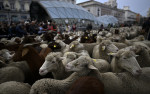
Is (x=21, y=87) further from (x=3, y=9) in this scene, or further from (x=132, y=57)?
(x=3, y=9)

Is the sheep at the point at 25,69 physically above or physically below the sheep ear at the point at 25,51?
below

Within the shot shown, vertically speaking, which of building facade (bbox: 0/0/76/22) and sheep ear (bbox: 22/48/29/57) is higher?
building facade (bbox: 0/0/76/22)

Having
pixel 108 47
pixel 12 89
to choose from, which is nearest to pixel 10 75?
pixel 12 89

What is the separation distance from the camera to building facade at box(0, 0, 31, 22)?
35.2 m

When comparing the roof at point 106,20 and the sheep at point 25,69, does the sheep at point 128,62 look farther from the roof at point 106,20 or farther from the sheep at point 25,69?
the roof at point 106,20

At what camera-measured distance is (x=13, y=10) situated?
37.5m

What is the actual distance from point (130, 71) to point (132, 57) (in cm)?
→ 28

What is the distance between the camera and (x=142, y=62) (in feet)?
8.09

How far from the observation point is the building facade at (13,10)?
115 ft

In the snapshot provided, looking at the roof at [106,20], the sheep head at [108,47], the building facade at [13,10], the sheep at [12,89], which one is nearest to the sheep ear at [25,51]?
the sheep at [12,89]

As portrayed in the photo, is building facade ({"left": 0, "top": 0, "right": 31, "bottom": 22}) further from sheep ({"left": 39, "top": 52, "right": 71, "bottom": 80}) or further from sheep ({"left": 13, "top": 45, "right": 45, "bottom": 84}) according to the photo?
sheep ({"left": 39, "top": 52, "right": 71, "bottom": 80})

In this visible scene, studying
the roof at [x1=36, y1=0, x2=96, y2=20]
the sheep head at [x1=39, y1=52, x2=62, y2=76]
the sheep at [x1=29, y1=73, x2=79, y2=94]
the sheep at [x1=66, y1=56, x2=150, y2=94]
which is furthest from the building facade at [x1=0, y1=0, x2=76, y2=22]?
the sheep at [x1=66, y1=56, x2=150, y2=94]

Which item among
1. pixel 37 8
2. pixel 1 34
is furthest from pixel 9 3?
pixel 1 34

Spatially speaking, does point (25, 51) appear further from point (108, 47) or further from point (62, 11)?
point (62, 11)
